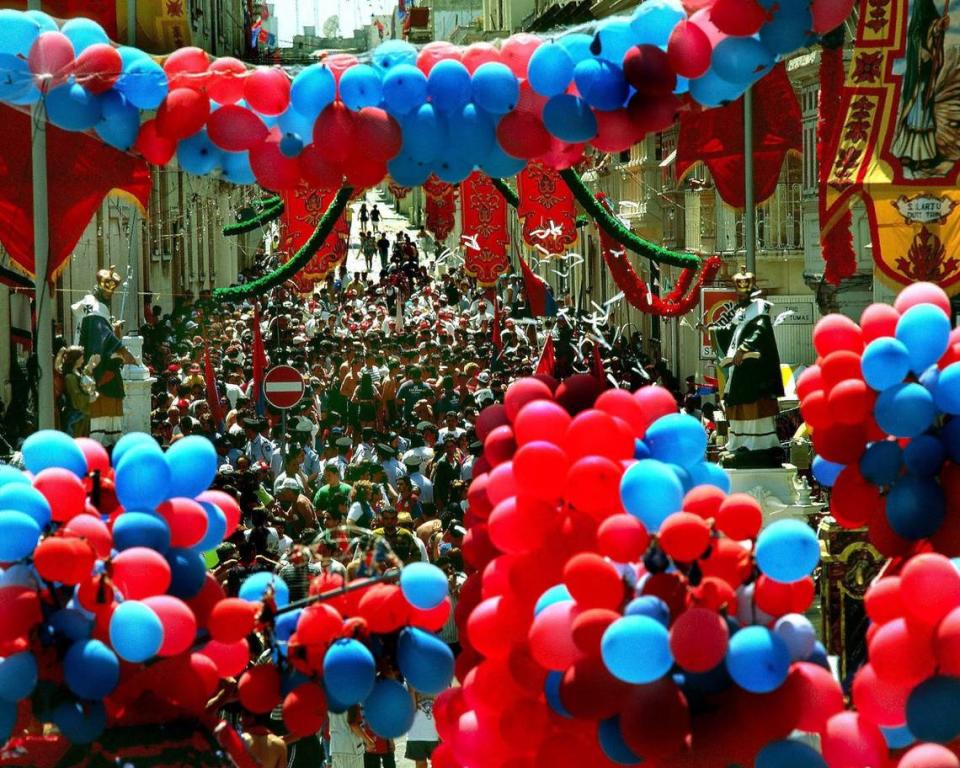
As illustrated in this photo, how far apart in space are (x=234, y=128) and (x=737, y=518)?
3.83 meters

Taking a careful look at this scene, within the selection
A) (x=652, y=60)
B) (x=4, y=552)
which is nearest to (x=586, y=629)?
(x=4, y=552)

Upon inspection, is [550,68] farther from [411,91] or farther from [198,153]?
[198,153]

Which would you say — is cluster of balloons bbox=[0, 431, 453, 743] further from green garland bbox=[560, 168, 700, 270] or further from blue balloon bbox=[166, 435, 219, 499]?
green garland bbox=[560, 168, 700, 270]

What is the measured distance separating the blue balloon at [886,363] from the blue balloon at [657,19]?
229cm

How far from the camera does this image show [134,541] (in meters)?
8.54

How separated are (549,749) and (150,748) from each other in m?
1.76

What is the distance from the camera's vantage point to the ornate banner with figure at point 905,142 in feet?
49.5

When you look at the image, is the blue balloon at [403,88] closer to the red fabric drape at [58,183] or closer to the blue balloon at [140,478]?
the blue balloon at [140,478]

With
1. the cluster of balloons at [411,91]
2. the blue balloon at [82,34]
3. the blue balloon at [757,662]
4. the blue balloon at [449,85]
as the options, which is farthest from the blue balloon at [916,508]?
the blue balloon at [82,34]

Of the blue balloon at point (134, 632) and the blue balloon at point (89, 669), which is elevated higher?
the blue balloon at point (134, 632)

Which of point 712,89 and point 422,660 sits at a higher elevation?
point 712,89

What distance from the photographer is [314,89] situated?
10.1m

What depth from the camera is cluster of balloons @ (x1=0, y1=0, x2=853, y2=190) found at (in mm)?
10016

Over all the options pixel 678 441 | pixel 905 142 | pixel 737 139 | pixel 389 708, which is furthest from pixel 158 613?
pixel 737 139
